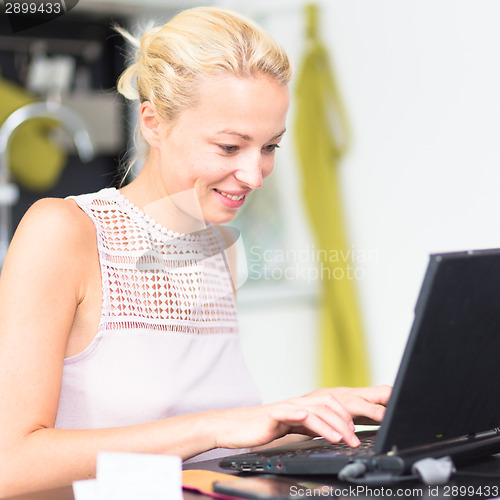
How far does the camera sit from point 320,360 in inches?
115

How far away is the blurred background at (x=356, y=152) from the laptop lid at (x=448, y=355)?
1664mm

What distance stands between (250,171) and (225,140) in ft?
0.23

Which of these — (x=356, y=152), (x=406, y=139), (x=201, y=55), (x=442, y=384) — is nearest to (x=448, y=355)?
(x=442, y=384)

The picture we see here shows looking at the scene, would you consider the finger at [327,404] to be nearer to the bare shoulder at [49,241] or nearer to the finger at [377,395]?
the finger at [377,395]

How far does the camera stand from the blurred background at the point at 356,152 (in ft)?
8.13

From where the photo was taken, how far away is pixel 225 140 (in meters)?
1.21

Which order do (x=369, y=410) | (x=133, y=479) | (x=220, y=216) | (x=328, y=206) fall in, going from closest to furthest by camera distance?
(x=133, y=479)
(x=369, y=410)
(x=220, y=216)
(x=328, y=206)

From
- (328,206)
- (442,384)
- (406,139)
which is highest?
(406,139)

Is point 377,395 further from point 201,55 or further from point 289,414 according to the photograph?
point 201,55

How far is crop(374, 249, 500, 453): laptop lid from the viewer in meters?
0.72

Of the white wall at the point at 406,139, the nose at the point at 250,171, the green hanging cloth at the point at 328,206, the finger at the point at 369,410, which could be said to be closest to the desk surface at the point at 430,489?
the finger at the point at 369,410

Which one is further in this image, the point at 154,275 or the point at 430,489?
the point at 154,275

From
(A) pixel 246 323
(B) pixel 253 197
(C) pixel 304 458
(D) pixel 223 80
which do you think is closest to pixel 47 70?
(B) pixel 253 197

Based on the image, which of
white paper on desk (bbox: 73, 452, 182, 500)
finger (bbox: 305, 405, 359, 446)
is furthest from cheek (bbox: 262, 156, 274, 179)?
white paper on desk (bbox: 73, 452, 182, 500)
